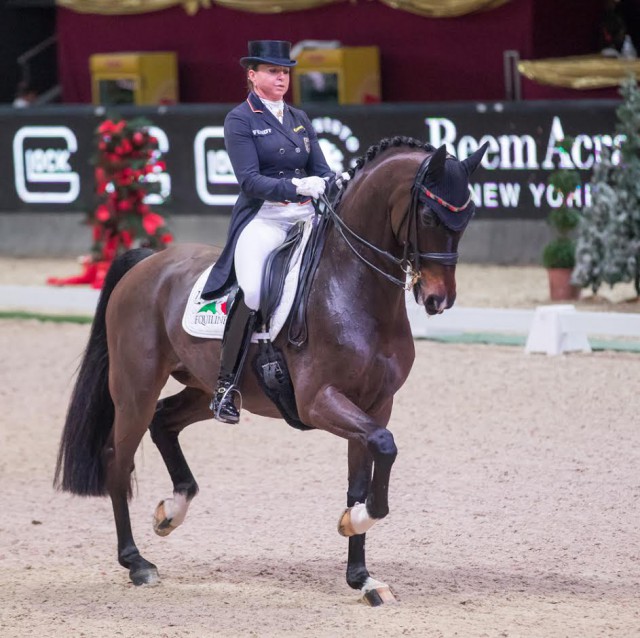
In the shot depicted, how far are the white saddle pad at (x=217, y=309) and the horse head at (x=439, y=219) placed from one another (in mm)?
673

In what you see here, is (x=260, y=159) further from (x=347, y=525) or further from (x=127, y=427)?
(x=347, y=525)

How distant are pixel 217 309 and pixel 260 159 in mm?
695

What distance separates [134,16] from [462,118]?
7.41m

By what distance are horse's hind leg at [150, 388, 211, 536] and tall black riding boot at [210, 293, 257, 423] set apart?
641 mm

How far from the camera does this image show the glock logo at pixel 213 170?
53.2ft

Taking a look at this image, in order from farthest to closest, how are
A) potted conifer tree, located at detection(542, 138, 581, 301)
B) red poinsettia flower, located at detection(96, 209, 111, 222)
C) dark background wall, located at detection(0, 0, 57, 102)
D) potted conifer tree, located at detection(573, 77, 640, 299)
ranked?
dark background wall, located at detection(0, 0, 57, 102)
red poinsettia flower, located at detection(96, 209, 111, 222)
potted conifer tree, located at detection(542, 138, 581, 301)
potted conifer tree, located at detection(573, 77, 640, 299)

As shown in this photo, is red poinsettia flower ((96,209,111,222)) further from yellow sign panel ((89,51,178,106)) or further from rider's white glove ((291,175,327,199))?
rider's white glove ((291,175,327,199))

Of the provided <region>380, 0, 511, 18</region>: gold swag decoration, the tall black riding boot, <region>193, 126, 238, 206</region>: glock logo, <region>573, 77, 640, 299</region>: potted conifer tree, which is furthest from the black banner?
the tall black riding boot

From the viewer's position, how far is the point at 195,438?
29.9ft

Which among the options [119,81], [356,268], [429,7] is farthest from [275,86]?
[119,81]

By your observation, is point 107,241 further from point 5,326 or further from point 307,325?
point 307,325

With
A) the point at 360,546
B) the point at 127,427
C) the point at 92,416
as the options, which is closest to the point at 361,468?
the point at 360,546

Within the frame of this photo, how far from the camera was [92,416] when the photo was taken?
664 centimetres

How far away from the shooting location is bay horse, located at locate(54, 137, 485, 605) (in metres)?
5.26
